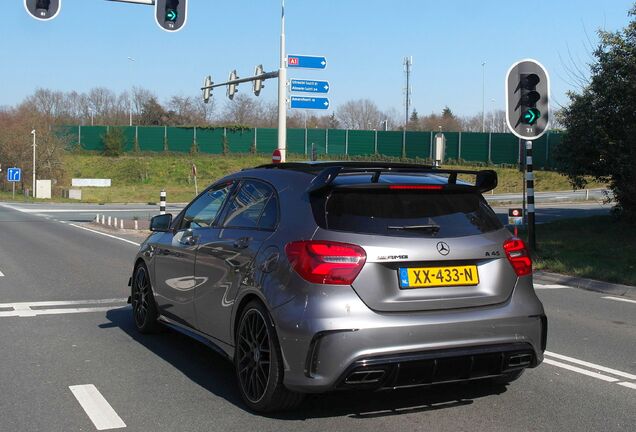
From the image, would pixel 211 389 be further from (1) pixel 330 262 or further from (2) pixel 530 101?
(2) pixel 530 101

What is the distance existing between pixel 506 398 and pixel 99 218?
24.3m

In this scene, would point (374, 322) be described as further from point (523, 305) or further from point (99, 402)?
point (99, 402)

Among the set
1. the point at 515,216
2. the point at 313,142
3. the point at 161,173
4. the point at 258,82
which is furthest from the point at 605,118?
the point at 161,173

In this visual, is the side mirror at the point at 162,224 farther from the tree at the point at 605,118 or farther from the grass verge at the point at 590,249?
the tree at the point at 605,118

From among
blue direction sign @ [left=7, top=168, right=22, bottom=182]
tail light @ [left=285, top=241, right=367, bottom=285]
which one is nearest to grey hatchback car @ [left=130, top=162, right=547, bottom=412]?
tail light @ [left=285, top=241, right=367, bottom=285]

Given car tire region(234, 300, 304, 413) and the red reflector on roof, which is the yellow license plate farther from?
car tire region(234, 300, 304, 413)

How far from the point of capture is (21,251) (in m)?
15.9

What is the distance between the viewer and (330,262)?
417 centimetres

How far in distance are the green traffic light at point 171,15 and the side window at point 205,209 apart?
10966mm

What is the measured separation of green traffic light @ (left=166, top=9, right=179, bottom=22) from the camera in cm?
1600

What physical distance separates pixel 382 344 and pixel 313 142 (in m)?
64.0

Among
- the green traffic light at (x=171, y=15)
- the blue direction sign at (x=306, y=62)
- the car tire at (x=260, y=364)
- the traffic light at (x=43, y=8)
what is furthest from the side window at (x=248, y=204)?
the blue direction sign at (x=306, y=62)

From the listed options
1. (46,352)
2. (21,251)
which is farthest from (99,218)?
(46,352)

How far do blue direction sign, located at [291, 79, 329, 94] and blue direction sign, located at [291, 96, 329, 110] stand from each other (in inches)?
11.3
